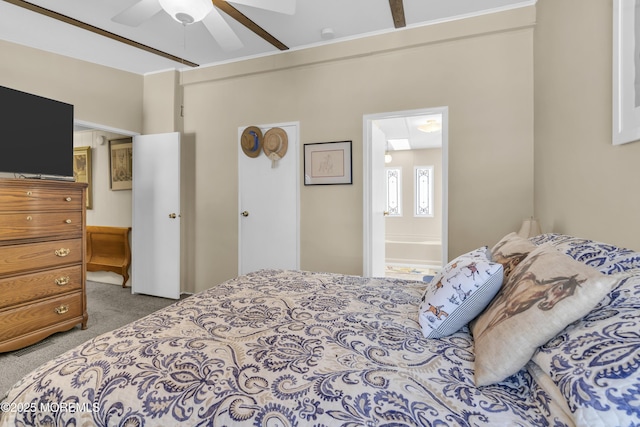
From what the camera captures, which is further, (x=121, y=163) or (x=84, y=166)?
(x=84, y=166)

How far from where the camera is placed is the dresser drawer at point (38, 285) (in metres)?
2.42

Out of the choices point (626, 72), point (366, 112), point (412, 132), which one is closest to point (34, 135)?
point (366, 112)

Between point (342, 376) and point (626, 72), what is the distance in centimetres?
161

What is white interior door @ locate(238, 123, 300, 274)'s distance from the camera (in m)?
3.62

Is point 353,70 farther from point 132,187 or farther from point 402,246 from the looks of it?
point 402,246

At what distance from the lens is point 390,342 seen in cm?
109

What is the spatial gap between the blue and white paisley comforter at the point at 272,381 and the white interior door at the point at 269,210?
93.4 inches

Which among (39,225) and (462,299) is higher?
(39,225)

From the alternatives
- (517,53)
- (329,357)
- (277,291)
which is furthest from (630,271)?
(517,53)

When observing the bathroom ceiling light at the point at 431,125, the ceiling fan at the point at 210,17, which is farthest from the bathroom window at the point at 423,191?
the ceiling fan at the point at 210,17

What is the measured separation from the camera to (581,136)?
1771 mm

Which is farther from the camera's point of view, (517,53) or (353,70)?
(353,70)

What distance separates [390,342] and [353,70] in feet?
9.59

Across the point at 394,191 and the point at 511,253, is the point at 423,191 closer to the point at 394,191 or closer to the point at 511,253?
the point at 394,191
